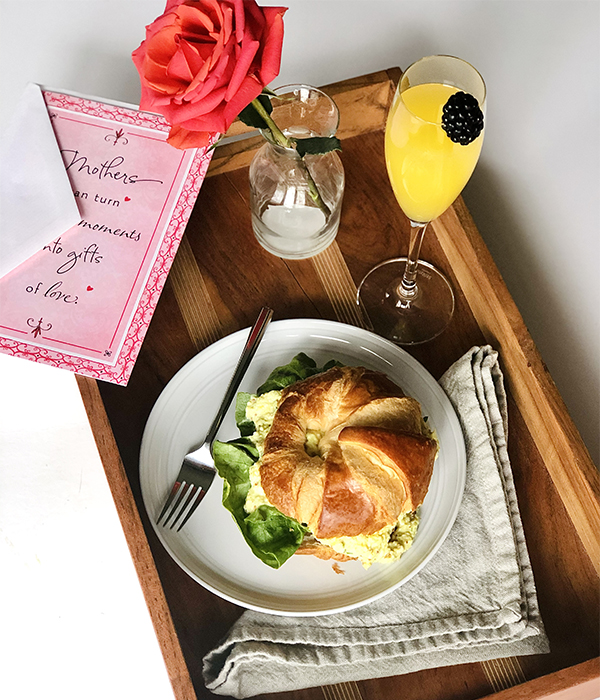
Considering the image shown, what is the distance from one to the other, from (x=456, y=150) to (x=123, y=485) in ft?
1.84

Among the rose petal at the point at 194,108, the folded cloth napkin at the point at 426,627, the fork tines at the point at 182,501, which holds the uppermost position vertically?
the rose petal at the point at 194,108

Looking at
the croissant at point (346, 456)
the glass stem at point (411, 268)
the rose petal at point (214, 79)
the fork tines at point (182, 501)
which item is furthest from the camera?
the glass stem at point (411, 268)

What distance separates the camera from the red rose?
605 mm

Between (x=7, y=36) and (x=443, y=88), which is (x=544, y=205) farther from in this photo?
(x=7, y=36)

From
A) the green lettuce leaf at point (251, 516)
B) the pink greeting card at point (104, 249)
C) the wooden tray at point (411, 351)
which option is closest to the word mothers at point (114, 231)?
the pink greeting card at point (104, 249)

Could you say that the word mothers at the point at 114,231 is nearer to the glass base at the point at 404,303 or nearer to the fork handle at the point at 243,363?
the fork handle at the point at 243,363

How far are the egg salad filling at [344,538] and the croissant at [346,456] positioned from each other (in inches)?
1.1

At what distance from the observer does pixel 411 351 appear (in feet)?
3.13

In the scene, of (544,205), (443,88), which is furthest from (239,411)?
(544,205)

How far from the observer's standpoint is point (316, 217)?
0.98 m

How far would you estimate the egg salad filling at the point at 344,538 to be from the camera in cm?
75

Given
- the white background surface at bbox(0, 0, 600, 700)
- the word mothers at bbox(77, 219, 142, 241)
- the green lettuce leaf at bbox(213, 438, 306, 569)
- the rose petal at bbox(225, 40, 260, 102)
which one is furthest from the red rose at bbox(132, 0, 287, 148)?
the white background surface at bbox(0, 0, 600, 700)

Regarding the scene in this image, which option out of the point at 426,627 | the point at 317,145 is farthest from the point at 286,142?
the point at 426,627

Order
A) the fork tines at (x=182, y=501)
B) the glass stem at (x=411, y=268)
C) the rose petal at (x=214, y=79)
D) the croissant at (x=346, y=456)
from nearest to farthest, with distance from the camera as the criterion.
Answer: the rose petal at (x=214, y=79) < the croissant at (x=346, y=456) < the fork tines at (x=182, y=501) < the glass stem at (x=411, y=268)
